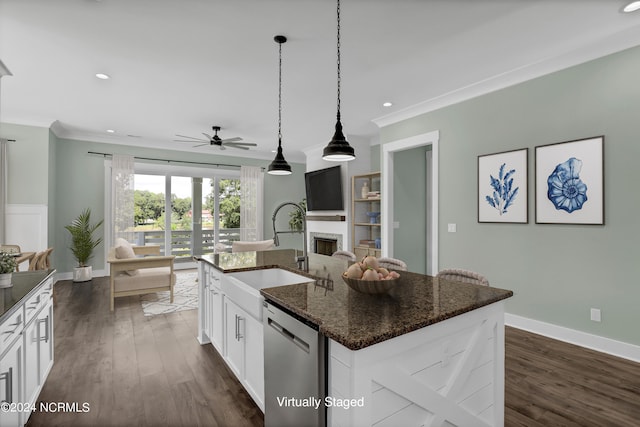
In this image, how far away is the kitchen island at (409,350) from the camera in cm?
108

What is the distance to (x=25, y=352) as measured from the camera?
1.75 m

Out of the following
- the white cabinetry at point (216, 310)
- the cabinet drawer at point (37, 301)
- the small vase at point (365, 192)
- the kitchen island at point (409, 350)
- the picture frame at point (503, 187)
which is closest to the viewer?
the kitchen island at point (409, 350)

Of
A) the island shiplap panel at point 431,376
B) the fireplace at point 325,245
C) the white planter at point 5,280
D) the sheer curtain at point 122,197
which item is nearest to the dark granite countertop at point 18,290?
the white planter at point 5,280

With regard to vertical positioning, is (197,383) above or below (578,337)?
below

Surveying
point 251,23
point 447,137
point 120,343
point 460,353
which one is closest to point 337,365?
point 460,353

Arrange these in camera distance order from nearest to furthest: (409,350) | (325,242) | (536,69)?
(409,350) < (536,69) < (325,242)

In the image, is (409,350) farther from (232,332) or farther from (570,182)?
(570,182)

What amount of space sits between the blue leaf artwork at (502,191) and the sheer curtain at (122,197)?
6.20 meters

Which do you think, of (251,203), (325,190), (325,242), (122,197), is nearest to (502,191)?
(325,190)

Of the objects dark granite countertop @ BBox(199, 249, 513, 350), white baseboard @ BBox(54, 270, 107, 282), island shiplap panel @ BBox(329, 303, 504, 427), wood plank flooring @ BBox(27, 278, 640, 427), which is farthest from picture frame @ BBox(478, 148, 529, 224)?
white baseboard @ BBox(54, 270, 107, 282)

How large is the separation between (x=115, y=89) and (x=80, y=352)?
9.51 ft

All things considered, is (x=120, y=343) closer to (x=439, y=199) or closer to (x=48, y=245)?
(x=48, y=245)

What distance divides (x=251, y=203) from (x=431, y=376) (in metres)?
6.72

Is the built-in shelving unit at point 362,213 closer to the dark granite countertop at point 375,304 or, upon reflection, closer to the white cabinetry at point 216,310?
the white cabinetry at point 216,310
